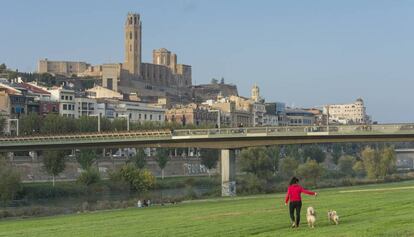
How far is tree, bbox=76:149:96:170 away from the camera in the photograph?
355 ft

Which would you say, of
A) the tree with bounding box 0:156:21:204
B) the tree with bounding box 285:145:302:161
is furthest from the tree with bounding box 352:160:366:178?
the tree with bounding box 0:156:21:204

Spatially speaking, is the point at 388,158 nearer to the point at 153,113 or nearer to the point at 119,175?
the point at 119,175

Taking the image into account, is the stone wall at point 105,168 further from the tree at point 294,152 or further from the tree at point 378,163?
the tree at point 378,163

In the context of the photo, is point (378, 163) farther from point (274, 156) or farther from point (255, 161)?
point (255, 161)

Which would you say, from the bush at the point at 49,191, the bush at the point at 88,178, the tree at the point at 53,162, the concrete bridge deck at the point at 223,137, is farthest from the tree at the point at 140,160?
the concrete bridge deck at the point at 223,137

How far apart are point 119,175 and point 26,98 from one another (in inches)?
2369

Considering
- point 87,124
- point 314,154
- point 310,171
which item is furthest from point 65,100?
point 310,171

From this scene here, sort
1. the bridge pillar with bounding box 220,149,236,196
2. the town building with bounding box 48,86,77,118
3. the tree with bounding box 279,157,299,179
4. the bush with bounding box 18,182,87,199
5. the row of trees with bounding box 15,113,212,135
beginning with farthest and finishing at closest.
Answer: the town building with bounding box 48,86,77,118
the row of trees with bounding box 15,113,212,135
the tree with bounding box 279,157,299,179
the bush with bounding box 18,182,87,199
the bridge pillar with bounding box 220,149,236,196

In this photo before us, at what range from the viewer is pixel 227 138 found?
72.8m

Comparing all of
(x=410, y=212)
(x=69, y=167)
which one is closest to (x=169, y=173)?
(x=69, y=167)

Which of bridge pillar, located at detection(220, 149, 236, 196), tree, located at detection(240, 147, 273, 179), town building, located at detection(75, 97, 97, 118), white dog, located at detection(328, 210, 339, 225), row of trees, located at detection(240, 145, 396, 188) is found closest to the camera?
white dog, located at detection(328, 210, 339, 225)

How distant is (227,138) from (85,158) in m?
41.3

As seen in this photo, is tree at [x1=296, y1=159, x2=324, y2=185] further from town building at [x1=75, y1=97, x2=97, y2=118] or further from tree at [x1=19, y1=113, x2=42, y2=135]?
town building at [x1=75, y1=97, x2=97, y2=118]

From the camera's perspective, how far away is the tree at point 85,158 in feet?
355
